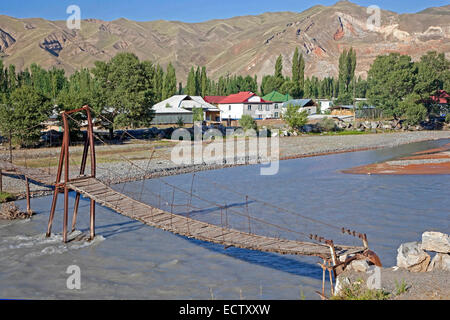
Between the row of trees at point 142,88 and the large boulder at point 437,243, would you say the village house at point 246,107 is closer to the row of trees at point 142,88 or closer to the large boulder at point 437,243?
the row of trees at point 142,88

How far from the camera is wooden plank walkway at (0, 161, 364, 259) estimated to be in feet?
46.0

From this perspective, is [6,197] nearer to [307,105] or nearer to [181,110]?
[181,110]

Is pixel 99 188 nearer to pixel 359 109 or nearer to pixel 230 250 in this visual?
pixel 230 250

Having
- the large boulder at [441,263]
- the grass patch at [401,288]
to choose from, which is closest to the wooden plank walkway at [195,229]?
the grass patch at [401,288]

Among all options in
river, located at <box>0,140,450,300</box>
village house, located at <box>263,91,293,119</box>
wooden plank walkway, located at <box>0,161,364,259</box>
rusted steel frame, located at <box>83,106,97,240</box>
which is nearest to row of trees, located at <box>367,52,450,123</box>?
village house, located at <box>263,91,293,119</box>

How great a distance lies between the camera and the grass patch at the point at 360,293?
11.7m

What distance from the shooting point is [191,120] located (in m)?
70.8

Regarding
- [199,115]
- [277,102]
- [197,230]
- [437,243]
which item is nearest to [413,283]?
[437,243]

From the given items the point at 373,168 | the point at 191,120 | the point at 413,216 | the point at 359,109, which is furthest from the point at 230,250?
the point at 359,109

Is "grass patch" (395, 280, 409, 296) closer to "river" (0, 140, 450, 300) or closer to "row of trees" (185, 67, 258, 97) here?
"river" (0, 140, 450, 300)

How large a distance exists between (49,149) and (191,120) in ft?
101

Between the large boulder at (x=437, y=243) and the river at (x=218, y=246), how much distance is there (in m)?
2.91

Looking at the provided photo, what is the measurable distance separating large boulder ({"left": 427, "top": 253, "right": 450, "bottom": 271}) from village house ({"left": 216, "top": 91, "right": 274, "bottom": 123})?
6857cm
